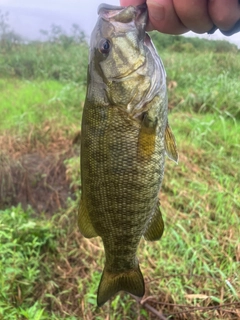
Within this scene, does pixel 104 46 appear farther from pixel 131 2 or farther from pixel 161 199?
pixel 161 199

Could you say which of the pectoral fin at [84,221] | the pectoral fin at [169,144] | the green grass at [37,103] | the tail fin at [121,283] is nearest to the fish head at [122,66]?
the pectoral fin at [169,144]

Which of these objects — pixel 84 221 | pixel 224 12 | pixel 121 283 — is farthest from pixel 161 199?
pixel 224 12

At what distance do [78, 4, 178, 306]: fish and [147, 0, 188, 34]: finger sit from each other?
38 millimetres

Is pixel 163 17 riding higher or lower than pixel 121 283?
higher

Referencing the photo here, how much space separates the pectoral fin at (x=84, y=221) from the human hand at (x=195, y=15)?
70 centimetres

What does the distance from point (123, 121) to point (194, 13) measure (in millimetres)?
417

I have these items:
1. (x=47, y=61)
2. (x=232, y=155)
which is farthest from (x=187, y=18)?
(x=47, y=61)

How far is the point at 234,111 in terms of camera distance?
605 centimetres

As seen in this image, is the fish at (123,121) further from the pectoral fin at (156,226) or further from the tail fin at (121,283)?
the tail fin at (121,283)

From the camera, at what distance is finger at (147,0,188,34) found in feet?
4.38

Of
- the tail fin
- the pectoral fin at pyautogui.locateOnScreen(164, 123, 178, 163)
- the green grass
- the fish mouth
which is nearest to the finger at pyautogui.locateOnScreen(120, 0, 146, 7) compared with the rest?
the fish mouth

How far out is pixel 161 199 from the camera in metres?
3.96

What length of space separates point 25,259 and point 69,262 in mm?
391

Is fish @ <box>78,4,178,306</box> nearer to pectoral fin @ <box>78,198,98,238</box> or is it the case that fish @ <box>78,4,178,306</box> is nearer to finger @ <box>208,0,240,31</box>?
pectoral fin @ <box>78,198,98,238</box>
